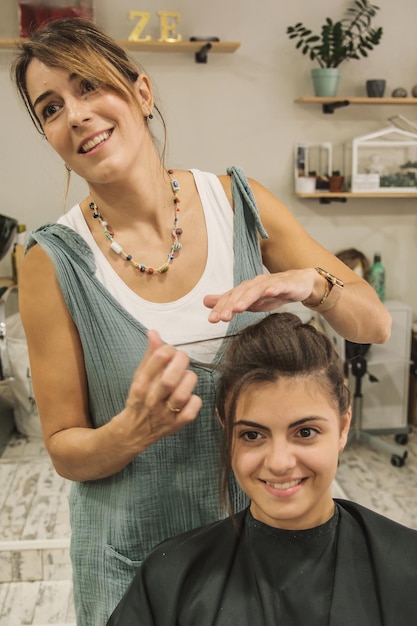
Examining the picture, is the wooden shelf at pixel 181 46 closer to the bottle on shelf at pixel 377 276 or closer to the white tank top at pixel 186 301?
the bottle on shelf at pixel 377 276

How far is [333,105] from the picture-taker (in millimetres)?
3906

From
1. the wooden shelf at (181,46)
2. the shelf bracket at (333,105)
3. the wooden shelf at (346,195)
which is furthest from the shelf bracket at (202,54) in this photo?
the wooden shelf at (346,195)

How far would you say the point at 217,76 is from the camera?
12.6 ft

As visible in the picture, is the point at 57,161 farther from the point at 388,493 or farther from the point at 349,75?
the point at 388,493

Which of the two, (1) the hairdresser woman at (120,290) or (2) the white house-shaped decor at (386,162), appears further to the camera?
(2) the white house-shaped decor at (386,162)

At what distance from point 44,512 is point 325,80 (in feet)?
9.04

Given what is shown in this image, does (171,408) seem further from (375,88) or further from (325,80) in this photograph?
(375,88)

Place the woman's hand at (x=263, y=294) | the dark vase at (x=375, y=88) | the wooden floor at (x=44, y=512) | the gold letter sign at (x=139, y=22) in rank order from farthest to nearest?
the dark vase at (x=375, y=88), the gold letter sign at (x=139, y=22), the wooden floor at (x=44, y=512), the woman's hand at (x=263, y=294)

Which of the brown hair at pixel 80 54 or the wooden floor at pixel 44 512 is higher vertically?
the brown hair at pixel 80 54

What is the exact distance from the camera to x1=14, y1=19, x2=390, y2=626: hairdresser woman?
103cm

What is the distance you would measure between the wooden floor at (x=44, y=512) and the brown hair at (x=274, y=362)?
1517 mm

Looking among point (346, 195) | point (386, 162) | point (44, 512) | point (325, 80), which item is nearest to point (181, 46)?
point (325, 80)

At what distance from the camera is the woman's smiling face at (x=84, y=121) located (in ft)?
3.37

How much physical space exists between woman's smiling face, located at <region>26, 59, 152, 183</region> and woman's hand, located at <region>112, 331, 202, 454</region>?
0.36 m
